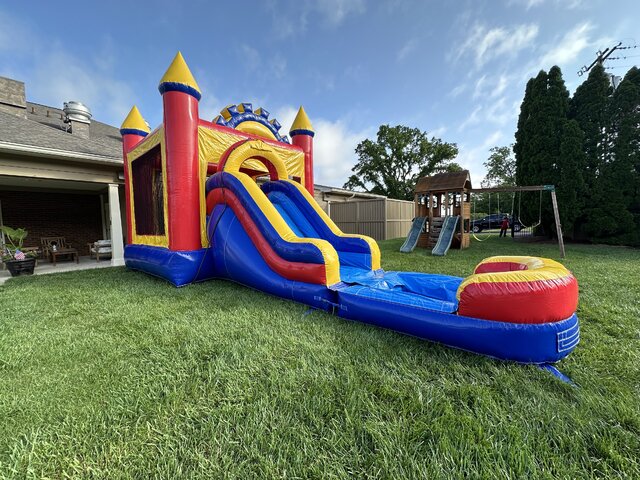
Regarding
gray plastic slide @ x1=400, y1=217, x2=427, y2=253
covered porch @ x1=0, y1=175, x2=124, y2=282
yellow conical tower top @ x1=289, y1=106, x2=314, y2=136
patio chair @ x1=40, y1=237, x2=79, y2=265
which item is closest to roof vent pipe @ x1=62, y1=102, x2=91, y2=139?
covered porch @ x1=0, y1=175, x2=124, y2=282

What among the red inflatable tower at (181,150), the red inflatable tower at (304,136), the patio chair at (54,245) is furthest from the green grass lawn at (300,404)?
the patio chair at (54,245)

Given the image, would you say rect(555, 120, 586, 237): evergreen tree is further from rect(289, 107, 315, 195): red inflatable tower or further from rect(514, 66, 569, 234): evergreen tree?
rect(289, 107, 315, 195): red inflatable tower

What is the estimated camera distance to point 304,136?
264 inches

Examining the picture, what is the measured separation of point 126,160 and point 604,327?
851cm

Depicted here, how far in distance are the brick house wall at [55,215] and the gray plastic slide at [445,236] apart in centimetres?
1187

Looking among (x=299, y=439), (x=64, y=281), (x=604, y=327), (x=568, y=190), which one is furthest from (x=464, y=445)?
(x=568, y=190)

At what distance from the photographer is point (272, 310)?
3156 mm

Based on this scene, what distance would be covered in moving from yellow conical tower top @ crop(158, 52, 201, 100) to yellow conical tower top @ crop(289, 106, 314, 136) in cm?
264

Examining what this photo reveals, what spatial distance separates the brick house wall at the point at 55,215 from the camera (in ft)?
26.7

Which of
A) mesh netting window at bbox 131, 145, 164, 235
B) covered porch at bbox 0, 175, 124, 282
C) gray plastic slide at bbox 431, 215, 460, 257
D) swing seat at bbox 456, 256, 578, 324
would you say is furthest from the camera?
gray plastic slide at bbox 431, 215, 460, 257

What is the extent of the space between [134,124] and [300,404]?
7.31m

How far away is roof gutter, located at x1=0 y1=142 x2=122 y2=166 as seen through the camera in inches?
217

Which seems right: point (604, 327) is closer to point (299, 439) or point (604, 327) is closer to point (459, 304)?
point (459, 304)

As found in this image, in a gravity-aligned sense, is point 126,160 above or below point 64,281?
above
